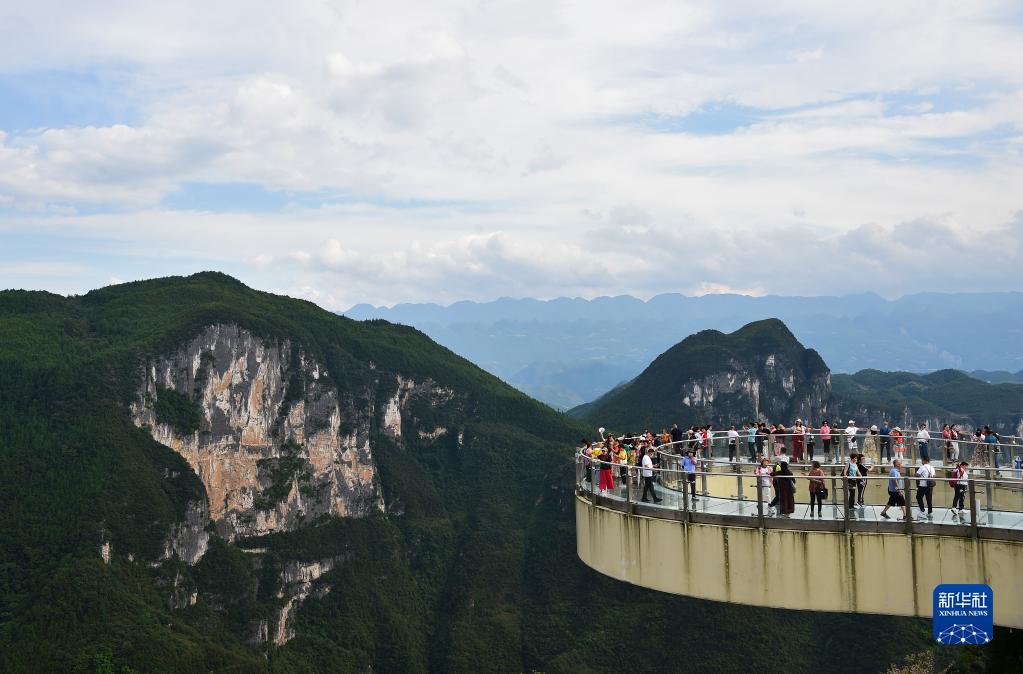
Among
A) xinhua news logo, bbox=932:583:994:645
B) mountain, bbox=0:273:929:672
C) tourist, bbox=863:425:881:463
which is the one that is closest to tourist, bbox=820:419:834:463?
tourist, bbox=863:425:881:463

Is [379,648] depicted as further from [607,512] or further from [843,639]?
[607,512]

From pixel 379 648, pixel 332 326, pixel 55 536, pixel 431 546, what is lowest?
pixel 379 648

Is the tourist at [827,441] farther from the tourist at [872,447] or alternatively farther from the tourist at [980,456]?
the tourist at [980,456]

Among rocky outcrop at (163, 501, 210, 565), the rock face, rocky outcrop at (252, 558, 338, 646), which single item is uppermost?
the rock face

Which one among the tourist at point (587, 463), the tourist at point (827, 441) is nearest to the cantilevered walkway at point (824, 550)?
the tourist at point (587, 463)

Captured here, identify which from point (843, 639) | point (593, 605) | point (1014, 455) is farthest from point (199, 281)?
point (1014, 455)

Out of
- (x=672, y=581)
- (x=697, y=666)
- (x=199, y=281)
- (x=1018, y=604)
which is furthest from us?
(x=199, y=281)

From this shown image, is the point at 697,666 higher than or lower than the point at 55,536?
lower

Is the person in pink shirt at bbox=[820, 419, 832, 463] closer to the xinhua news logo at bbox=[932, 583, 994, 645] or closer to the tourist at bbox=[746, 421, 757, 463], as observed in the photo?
the tourist at bbox=[746, 421, 757, 463]
